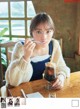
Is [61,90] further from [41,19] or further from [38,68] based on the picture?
[41,19]

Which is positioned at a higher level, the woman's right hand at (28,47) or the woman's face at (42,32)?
the woman's face at (42,32)

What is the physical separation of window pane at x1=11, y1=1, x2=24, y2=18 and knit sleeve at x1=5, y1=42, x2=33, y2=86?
12cm

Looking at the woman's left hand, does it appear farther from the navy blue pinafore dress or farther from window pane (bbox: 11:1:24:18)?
window pane (bbox: 11:1:24:18)

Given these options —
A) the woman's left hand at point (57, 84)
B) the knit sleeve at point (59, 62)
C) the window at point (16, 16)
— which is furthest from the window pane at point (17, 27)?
the woman's left hand at point (57, 84)

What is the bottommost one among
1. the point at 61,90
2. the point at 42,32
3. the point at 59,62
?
the point at 61,90

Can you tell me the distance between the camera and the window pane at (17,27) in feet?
2.94

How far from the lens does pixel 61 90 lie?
0.99m

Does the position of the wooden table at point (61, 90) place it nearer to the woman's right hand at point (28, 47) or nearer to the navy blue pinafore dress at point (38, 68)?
the navy blue pinafore dress at point (38, 68)

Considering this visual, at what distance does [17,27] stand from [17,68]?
17 cm

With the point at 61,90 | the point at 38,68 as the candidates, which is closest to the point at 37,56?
the point at 38,68

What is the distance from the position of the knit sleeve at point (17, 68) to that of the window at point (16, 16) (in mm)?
70

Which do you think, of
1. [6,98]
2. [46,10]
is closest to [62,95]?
[6,98]

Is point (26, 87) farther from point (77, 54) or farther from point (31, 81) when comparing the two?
point (77, 54)

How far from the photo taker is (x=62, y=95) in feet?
3.13
